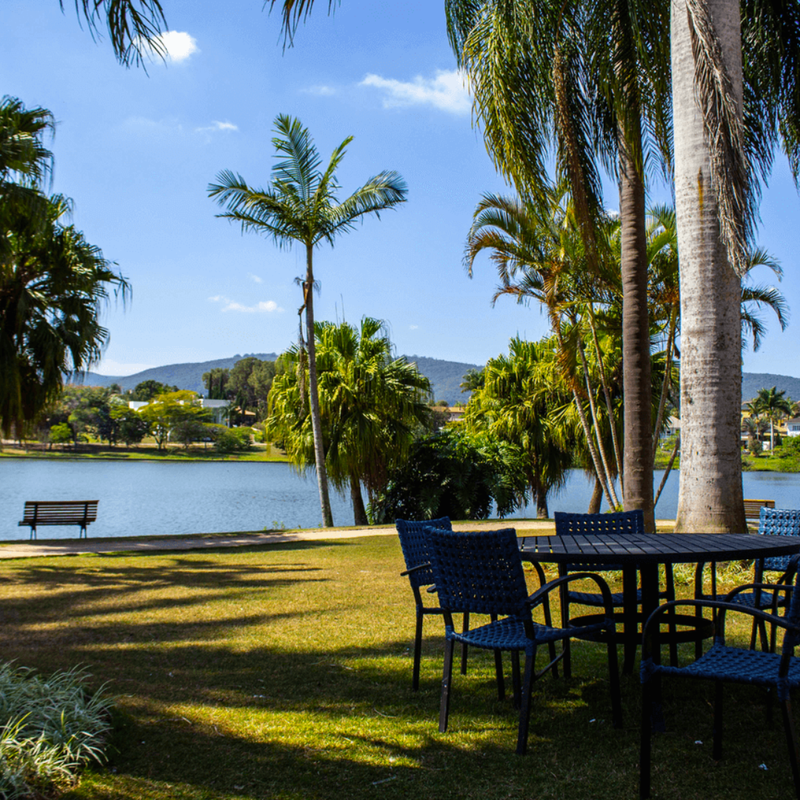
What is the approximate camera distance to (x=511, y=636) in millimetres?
3283

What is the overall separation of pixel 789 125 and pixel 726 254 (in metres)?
4.76

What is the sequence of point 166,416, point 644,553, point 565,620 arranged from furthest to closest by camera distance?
point 166,416 → point 565,620 → point 644,553

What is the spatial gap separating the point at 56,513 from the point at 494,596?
13520mm

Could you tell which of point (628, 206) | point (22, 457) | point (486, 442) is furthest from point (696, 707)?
point (22, 457)

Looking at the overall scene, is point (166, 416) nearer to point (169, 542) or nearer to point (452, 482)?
point (452, 482)

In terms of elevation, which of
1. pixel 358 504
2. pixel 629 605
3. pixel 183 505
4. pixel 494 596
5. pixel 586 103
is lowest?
pixel 183 505

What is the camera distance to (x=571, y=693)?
3871 mm

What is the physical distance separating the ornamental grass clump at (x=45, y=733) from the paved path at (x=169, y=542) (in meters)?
7.91

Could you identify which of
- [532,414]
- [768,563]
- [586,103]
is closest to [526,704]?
[768,563]

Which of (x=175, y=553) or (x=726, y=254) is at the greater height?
(x=726, y=254)

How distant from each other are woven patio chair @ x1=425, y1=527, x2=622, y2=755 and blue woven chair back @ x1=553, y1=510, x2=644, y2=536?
1.47 meters

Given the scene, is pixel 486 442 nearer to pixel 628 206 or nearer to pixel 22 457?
pixel 628 206

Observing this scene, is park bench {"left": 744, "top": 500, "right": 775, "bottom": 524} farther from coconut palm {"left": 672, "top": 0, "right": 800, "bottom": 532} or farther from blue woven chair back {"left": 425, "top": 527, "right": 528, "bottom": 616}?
blue woven chair back {"left": 425, "top": 527, "right": 528, "bottom": 616}

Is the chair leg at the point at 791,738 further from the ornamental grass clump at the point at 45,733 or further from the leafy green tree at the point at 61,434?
the leafy green tree at the point at 61,434
